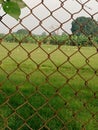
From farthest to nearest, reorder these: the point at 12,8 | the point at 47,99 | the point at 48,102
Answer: the point at 48,102 → the point at 47,99 → the point at 12,8

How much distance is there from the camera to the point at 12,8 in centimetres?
240

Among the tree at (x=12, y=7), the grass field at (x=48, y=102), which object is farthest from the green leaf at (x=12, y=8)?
the grass field at (x=48, y=102)

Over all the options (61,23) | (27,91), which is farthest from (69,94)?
(61,23)

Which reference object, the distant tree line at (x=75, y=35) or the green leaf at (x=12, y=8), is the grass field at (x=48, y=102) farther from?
the green leaf at (x=12, y=8)

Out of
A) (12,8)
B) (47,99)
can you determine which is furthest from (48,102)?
(12,8)

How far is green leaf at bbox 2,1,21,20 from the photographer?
240 centimetres

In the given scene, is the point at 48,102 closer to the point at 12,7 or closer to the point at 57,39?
the point at 57,39

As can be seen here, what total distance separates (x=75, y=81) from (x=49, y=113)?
3.58m

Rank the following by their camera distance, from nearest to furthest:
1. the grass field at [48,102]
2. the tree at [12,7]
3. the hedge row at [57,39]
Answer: the tree at [12,7] < the hedge row at [57,39] < the grass field at [48,102]

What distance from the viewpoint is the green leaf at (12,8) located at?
2.40 metres

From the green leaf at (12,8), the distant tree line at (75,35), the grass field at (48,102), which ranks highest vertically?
the green leaf at (12,8)

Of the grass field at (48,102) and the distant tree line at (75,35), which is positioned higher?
the distant tree line at (75,35)

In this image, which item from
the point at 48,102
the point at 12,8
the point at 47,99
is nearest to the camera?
the point at 12,8

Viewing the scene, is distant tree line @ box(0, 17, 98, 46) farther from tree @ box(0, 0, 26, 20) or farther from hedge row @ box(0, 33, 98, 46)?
tree @ box(0, 0, 26, 20)
